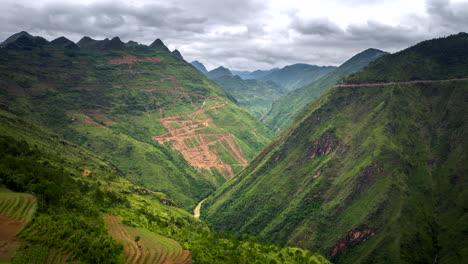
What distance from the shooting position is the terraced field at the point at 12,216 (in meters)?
50.1

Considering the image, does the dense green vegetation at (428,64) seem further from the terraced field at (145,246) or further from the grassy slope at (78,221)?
the terraced field at (145,246)

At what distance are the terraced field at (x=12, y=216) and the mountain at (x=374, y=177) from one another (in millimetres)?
105657

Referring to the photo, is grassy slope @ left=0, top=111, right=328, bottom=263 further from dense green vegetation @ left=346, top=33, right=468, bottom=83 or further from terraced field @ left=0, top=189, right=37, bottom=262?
dense green vegetation @ left=346, top=33, right=468, bottom=83

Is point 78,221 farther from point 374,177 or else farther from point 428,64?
point 428,64

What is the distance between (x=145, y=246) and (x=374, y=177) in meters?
109

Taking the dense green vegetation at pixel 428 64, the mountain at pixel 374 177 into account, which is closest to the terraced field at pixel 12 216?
the mountain at pixel 374 177

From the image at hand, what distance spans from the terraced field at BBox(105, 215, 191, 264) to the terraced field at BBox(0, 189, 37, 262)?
1725 cm

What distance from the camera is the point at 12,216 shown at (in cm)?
5700

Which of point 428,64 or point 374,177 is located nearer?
point 374,177

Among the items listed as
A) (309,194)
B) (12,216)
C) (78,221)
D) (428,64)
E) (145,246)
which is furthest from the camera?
(428,64)

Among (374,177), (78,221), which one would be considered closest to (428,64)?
(374,177)

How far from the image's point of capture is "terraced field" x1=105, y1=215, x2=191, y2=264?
61.9 meters

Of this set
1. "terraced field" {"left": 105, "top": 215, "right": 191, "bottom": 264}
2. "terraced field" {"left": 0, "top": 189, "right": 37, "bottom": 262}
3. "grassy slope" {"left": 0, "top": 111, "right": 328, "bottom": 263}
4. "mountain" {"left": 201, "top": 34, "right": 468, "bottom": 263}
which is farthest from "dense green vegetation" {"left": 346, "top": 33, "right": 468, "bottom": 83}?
"terraced field" {"left": 0, "top": 189, "right": 37, "bottom": 262}

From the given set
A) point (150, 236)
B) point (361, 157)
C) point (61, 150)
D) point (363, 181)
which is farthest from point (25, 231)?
point (361, 157)
